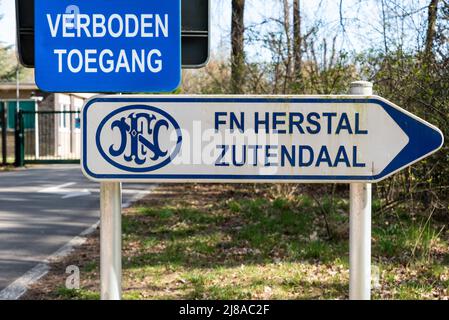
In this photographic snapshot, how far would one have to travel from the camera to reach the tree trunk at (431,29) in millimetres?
6234

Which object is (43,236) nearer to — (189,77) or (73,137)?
(189,77)


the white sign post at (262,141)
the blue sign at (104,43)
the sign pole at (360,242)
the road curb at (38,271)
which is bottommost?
the road curb at (38,271)

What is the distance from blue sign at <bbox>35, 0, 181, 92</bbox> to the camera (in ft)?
7.70

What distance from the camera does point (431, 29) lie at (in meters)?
6.30

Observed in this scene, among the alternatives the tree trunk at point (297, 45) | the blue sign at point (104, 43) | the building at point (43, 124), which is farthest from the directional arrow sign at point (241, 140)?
the building at point (43, 124)

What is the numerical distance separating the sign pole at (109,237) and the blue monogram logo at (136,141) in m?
0.13

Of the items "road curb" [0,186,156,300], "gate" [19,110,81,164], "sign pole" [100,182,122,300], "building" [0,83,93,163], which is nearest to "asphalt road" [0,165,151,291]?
"road curb" [0,186,156,300]

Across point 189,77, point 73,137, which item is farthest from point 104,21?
point 73,137

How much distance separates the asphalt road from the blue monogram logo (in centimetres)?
381

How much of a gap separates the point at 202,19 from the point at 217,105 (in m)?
0.44

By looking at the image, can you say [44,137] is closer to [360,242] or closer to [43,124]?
[43,124]

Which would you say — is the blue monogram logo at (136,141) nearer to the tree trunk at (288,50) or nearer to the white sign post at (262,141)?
the white sign post at (262,141)

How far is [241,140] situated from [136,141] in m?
0.42
